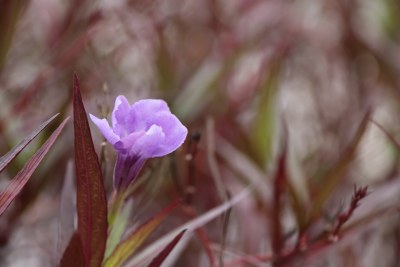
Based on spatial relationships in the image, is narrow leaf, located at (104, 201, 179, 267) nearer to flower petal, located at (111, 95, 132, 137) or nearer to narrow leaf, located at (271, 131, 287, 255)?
flower petal, located at (111, 95, 132, 137)

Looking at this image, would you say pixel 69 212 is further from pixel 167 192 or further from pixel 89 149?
pixel 167 192

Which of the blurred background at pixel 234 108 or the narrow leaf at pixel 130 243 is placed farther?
the blurred background at pixel 234 108

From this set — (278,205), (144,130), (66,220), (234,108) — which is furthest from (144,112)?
(234,108)

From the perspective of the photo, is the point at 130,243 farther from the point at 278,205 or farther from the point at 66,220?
the point at 278,205

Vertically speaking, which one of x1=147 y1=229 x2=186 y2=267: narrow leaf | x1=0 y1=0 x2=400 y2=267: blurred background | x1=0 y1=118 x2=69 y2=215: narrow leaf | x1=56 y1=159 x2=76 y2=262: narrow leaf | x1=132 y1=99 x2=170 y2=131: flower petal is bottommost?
x1=0 y1=0 x2=400 y2=267: blurred background

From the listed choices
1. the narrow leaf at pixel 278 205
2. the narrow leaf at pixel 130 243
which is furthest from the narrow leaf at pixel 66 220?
the narrow leaf at pixel 278 205

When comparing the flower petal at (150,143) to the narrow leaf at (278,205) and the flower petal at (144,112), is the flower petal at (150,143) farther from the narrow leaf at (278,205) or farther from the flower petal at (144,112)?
the narrow leaf at (278,205)

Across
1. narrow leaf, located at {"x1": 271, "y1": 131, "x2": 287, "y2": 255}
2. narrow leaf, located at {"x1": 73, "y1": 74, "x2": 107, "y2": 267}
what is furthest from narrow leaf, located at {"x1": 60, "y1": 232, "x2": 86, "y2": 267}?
narrow leaf, located at {"x1": 271, "y1": 131, "x2": 287, "y2": 255}
